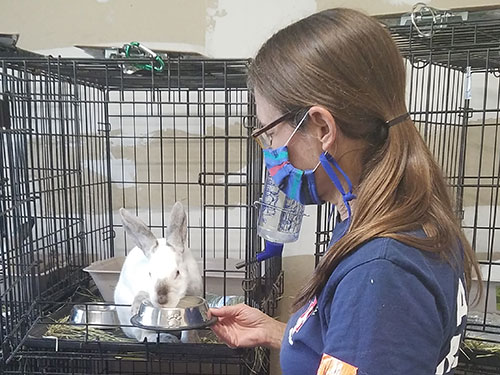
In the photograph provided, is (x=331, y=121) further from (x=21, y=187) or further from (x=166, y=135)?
(x=166, y=135)

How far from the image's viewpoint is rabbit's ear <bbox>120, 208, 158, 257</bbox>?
138 cm

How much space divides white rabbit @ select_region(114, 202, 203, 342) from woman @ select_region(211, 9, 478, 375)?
664mm

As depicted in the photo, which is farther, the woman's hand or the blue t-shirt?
the woman's hand

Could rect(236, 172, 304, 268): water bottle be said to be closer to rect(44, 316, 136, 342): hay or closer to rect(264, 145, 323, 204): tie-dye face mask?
rect(264, 145, 323, 204): tie-dye face mask

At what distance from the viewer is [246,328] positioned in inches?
44.4

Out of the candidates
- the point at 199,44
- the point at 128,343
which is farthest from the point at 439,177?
the point at 199,44

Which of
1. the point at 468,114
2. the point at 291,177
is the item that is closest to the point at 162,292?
the point at 291,177

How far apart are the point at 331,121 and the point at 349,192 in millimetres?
117

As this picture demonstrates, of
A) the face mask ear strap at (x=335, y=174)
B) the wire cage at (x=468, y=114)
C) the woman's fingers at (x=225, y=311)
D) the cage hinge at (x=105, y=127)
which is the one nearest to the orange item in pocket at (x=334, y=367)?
the face mask ear strap at (x=335, y=174)

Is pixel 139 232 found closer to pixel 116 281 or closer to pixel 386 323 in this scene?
pixel 116 281

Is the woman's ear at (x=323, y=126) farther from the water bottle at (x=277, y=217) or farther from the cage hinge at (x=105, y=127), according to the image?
the cage hinge at (x=105, y=127)

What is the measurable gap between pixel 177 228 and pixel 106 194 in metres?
0.74

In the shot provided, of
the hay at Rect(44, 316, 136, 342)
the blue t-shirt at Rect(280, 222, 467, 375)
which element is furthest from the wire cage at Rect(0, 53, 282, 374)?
the blue t-shirt at Rect(280, 222, 467, 375)

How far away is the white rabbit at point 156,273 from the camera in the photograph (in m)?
1.32
